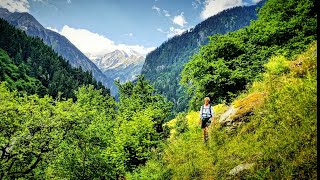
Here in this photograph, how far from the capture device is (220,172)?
9297mm

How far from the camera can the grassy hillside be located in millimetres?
7258

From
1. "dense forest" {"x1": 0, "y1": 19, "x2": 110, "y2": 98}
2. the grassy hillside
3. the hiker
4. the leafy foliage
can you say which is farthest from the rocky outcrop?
"dense forest" {"x1": 0, "y1": 19, "x2": 110, "y2": 98}

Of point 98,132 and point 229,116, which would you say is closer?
point 229,116

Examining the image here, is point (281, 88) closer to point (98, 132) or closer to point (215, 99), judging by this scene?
point (215, 99)

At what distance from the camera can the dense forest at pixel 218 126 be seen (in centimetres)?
844

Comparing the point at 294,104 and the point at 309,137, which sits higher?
the point at 294,104

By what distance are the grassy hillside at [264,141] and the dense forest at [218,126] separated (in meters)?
0.03

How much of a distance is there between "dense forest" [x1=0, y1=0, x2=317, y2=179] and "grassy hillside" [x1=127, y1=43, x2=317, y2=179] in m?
0.03

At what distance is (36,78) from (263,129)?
157m

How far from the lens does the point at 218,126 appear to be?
13312 mm

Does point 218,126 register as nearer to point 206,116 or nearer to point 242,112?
point 206,116

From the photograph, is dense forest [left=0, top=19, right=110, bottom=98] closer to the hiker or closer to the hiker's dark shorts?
the hiker

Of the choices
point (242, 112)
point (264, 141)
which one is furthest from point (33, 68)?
point (264, 141)

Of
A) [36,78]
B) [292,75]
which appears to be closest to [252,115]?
[292,75]
